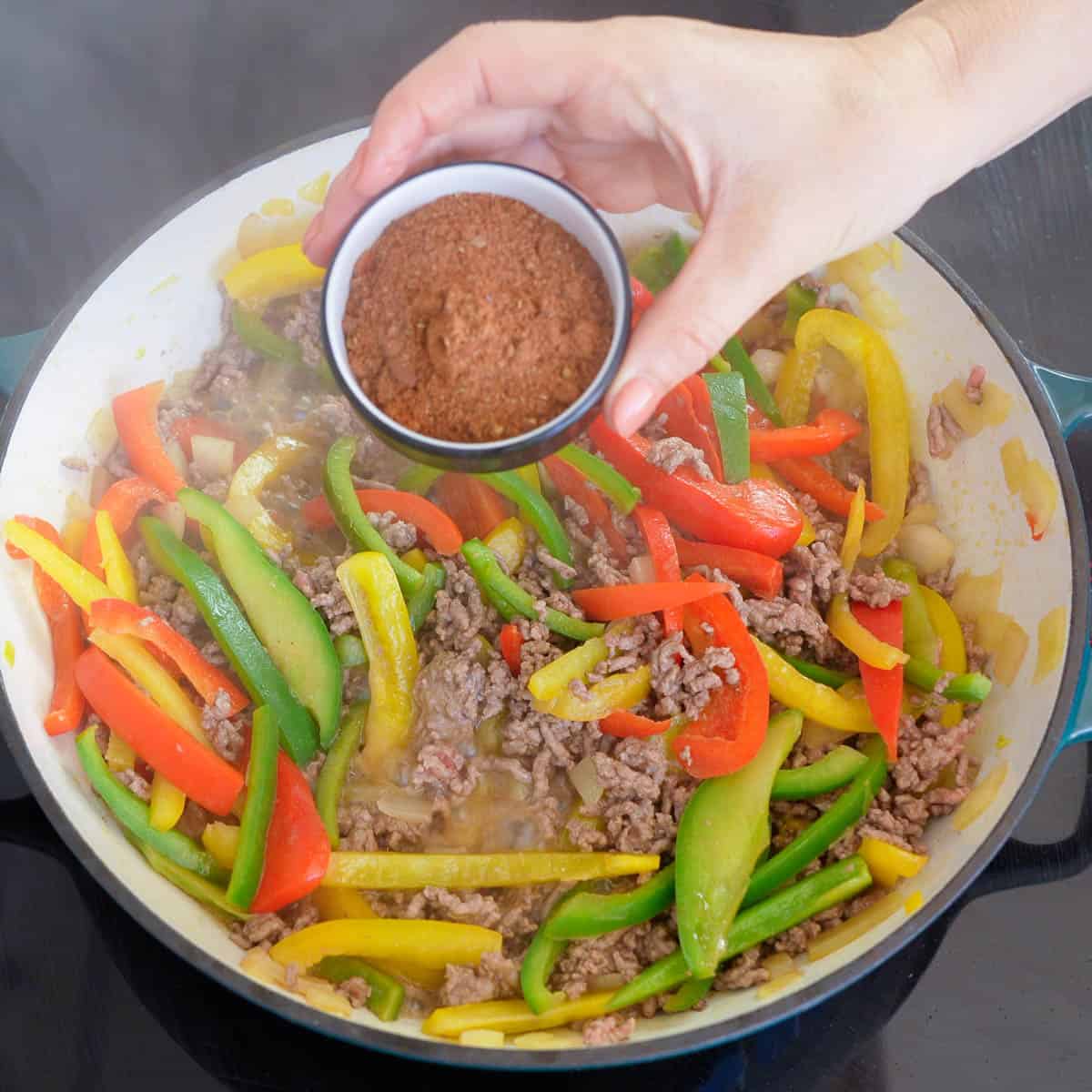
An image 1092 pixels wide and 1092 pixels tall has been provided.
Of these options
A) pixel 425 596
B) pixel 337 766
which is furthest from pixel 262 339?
pixel 337 766

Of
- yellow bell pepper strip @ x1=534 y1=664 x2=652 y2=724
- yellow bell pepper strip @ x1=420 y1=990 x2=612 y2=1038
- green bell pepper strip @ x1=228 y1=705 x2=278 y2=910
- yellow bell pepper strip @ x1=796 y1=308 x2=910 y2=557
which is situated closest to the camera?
yellow bell pepper strip @ x1=420 y1=990 x2=612 y2=1038

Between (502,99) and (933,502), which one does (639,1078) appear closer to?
(933,502)

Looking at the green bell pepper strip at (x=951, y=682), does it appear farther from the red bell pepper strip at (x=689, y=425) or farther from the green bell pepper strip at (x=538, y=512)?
the green bell pepper strip at (x=538, y=512)

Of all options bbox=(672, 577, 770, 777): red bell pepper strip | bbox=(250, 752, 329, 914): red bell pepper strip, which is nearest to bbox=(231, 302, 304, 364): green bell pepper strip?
bbox=(250, 752, 329, 914): red bell pepper strip

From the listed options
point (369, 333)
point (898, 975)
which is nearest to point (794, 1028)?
point (898, 975)

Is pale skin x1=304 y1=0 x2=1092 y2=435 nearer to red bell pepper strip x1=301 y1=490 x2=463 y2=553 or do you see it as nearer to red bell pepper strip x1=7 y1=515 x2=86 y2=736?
red bell pepper strip x1=301 y1=490 x2=463 y2=553

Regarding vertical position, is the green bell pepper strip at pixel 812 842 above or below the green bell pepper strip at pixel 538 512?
below

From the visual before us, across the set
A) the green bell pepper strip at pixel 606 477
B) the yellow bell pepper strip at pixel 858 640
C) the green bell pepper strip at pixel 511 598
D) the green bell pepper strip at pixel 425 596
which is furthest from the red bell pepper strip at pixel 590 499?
the yellow bell pepper strip at pixel 858 640
